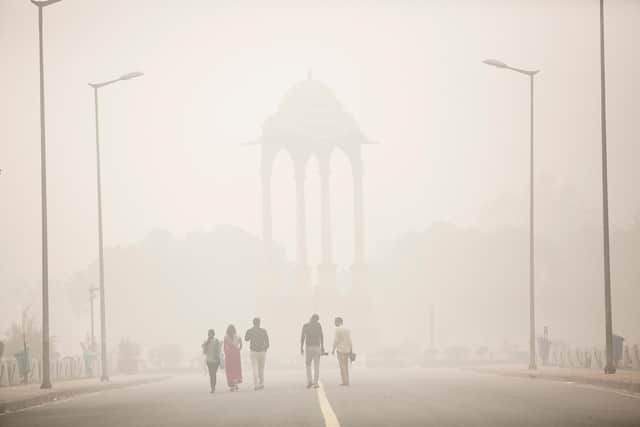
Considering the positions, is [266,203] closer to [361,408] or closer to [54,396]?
[54,396]

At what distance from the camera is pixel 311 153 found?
10369 cm

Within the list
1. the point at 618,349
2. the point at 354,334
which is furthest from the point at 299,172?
the point at 618,349

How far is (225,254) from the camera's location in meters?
141

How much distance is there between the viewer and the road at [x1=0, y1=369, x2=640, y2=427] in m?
24.0

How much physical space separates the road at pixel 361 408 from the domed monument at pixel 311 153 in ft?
199

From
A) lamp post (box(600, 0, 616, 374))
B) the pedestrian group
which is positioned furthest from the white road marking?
lamp post (box(600, 0, 616, 374))

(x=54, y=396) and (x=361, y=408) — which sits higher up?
(x=361, y=408)

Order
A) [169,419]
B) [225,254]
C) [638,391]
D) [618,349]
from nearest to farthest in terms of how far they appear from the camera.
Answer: [169,419] < [638,391] < [618,349] < [225,254]

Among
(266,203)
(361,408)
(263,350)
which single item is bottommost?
(263,350)

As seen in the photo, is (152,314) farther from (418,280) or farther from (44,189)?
(44,189)

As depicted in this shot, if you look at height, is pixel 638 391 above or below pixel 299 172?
below

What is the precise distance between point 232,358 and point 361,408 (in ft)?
51.7

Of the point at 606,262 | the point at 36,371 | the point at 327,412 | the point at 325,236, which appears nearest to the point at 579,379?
the point at 606,262

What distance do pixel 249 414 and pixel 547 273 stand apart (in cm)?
9411
